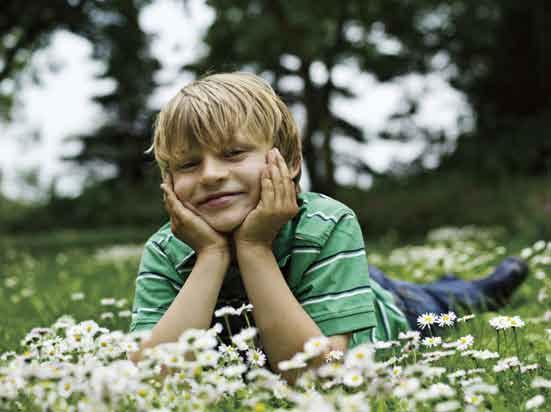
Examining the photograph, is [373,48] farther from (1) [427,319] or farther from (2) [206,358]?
(2) [206,358]

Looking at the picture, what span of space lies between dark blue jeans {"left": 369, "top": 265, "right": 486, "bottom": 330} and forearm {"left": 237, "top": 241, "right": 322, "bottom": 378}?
55.0 inches

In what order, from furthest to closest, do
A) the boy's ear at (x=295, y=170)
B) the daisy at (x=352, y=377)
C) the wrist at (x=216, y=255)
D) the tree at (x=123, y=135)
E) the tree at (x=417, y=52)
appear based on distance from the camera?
the tree at (x=123, y=135), the tree at (x=417, y=52), the boy's ear at (x=295, y=170), the wrist at (x=216, y=255), the daisy at (x=352, y=377)

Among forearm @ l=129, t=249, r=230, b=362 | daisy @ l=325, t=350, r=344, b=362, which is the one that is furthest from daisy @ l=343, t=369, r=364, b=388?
forearm @ l=129, t=249, r=230, b=362

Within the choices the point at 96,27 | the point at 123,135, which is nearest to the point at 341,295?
the point at 96,27

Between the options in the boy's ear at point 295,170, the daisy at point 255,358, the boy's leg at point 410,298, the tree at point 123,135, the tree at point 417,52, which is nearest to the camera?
the daisy at point 255,358

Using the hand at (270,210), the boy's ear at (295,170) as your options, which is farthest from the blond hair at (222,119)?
the hand at (270,210)

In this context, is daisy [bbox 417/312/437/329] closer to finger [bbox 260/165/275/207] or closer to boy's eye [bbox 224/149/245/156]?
finger [bbox 260/165/275/207]

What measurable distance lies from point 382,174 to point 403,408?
703 inches

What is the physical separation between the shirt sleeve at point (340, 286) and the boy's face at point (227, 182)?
1.14ft

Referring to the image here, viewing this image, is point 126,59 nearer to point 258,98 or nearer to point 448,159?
point 448,159

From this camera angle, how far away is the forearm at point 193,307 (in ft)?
7.68

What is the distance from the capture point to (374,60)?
16109 millimetres

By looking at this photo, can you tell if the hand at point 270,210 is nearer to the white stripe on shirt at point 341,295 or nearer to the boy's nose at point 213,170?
the boy's nose at point 213,170

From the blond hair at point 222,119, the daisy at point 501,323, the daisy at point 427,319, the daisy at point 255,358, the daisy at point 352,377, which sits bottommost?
the daisy at point 427,319
